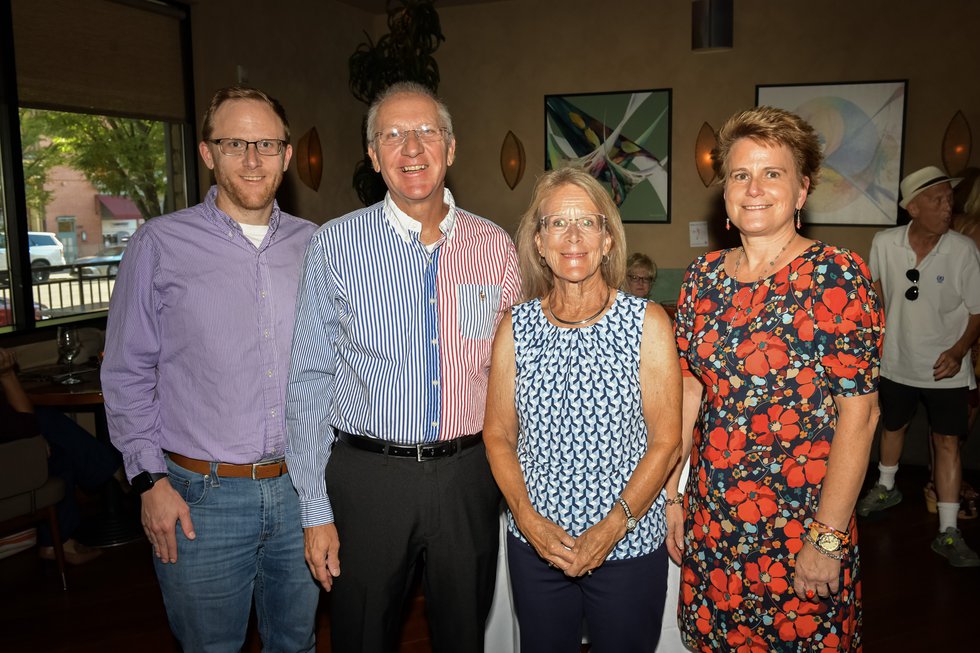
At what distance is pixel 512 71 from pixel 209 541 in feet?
20.8

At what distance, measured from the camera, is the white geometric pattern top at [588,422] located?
194cm

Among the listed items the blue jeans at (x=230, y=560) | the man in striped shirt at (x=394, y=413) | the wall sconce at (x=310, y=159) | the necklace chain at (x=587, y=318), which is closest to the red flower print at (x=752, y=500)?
the necklace chain at (x=587, y=318)

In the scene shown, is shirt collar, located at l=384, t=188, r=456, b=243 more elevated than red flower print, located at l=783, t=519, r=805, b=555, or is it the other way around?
shirt collar, located at l=384, t=188, r=456, b=243

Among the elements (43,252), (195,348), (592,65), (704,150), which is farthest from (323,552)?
(592,65)

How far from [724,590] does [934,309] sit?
3.05 metres

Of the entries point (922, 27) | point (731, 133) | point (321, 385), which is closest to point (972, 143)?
point (922, 27)

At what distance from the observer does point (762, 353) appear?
187 cm

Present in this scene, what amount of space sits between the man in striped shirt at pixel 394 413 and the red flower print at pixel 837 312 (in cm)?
88

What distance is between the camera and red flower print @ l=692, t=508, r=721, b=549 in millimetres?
1991

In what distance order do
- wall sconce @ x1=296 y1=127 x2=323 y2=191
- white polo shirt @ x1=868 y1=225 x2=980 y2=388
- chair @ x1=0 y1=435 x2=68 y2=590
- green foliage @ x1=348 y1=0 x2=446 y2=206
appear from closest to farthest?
chair @ x1=0 y1=435 x2=68 y2=590
white polo shirt @ x1=868 y1=225 x2=980 y2=388
green foliage @ x1=348 y1=0 x2=446 y2=206
wall sconce @ x1=296 y1=127 x2=323 y2=191

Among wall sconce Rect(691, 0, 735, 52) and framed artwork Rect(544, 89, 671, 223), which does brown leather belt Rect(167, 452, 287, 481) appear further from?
framed artwork Rect(544, 89, 671, 223)

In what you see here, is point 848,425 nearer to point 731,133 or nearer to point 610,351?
point 610,351

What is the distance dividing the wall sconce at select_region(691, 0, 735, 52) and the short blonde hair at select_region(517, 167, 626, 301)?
2993 mm

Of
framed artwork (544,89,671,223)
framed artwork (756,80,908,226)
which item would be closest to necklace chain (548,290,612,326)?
framed artwork (756,80,908,226)
